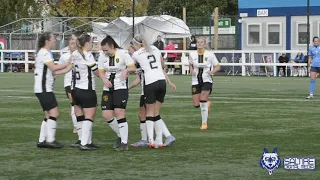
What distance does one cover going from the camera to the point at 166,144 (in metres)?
12.8

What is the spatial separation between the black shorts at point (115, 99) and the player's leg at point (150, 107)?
0.40 meters

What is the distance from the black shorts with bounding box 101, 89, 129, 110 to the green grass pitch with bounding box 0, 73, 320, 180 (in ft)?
2.39

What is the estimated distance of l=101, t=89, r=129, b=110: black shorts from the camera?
1230 centimetres

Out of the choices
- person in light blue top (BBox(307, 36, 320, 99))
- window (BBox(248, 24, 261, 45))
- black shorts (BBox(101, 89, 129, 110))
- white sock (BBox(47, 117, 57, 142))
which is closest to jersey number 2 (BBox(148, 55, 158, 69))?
black shorts (BBox(101, 89, 129, 110))

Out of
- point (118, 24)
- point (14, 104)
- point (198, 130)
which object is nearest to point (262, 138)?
point (198, 130)

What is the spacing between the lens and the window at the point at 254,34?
41.9 meters

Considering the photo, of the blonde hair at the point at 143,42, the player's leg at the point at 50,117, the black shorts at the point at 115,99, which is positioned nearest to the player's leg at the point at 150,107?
the black shorts at the point at 115,99

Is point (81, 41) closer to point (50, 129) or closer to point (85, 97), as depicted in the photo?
point (85, 97)

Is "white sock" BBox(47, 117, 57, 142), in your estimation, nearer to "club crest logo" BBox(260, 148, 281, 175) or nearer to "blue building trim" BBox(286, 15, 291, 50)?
"club crest logo" BBox(260, 148, 281, 175)

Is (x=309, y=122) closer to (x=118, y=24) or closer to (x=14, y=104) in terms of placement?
(x=14, y=104)

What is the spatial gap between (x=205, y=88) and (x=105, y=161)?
192 inches

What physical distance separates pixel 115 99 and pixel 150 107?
0.64m

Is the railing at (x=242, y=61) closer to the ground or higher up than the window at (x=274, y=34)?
closer to the ground

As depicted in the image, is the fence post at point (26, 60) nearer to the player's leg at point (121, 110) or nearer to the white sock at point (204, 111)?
the white sock at point (204, 111)
